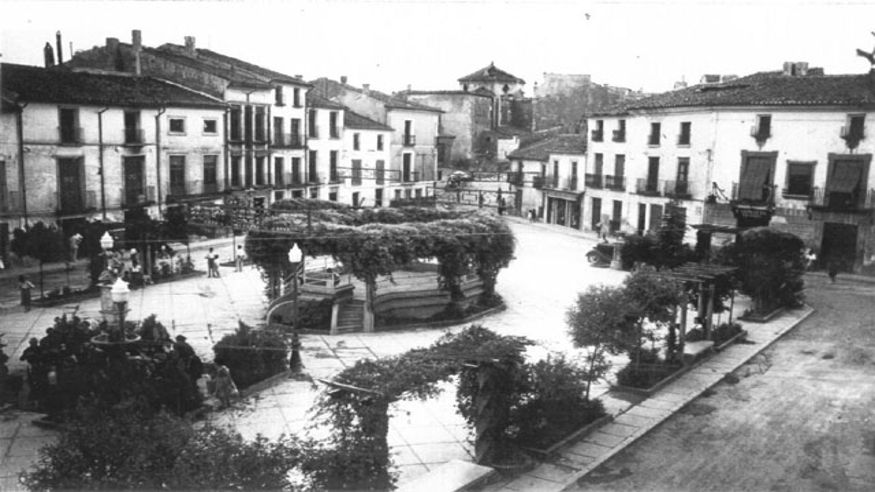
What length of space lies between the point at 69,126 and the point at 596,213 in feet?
99.8

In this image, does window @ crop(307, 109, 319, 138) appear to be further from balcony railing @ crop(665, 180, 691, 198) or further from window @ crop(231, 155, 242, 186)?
balcony railing @ crop(665, 180, 691, 198)

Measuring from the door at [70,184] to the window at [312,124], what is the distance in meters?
9.83

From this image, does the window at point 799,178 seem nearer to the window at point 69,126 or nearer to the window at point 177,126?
the window at point 177,126

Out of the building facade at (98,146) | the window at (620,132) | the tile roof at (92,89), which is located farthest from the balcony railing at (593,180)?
→ the tile roof at (92,89)

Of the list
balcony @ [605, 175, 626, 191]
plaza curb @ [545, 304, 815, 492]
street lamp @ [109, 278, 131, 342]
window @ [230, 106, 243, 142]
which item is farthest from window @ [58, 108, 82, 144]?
balcony @ [605, 175, 626, 191]

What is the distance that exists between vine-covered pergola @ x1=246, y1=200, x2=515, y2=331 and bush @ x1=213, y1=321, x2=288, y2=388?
4239mm

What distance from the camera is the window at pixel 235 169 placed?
31750 millimetres

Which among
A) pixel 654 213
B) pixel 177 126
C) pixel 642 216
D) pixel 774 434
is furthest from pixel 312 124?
pixel 774 434

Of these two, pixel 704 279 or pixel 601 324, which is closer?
pixel 601 324

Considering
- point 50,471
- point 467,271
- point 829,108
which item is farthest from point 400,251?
point 829,108

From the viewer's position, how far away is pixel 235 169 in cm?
3278

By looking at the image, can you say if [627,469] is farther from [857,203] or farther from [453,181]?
[453,181]

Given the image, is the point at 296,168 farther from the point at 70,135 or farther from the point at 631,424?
the point at 631,424

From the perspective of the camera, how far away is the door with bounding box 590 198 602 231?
153 feet
